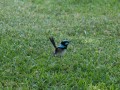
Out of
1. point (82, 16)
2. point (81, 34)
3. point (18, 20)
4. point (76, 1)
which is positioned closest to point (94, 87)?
point (81, 34)

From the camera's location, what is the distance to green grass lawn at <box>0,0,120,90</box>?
15.9 feet

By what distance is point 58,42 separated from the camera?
6824 millimetres

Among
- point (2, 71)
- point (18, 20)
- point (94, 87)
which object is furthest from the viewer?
point (18, 20)

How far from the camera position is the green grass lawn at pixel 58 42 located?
4848 millimetres

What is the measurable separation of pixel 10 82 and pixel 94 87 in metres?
1.14

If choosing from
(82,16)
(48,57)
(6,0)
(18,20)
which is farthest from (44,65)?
(6,0)

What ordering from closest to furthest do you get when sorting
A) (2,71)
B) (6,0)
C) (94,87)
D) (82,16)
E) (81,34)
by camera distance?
1. (94,87)
2. (2,71)
3. (81,34)
4. (82,16)
5. (6,0)

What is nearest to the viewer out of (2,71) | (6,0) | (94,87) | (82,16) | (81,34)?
(94,87)

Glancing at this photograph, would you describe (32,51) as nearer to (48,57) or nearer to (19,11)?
(48,57)

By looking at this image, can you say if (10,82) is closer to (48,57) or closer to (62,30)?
(48,57)

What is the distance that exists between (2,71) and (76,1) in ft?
21.4

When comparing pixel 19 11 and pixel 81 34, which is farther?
pixel 19 11

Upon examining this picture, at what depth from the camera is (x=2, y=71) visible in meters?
5.08

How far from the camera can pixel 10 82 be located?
4.73 m
